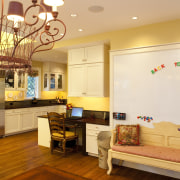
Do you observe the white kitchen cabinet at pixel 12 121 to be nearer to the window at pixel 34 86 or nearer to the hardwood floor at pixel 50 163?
the hardwood floor at pixel 50 163

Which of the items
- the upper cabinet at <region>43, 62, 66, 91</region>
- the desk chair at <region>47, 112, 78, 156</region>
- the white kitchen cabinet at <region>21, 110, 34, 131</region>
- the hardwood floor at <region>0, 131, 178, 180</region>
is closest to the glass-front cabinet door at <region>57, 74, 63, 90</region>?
the upper cabinet at <region>43, 62, 66, 91</region>

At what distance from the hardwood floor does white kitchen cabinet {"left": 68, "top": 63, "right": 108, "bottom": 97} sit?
4.72ft

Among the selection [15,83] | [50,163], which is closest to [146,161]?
[50,163]

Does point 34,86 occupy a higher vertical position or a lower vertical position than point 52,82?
lower

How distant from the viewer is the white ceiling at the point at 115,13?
2.57 meters

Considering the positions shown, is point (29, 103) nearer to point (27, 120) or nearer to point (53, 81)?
point (27, 120)

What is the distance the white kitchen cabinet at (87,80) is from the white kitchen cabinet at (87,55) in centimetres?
11

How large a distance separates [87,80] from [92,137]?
1.32m

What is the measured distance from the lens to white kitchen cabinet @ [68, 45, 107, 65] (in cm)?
426

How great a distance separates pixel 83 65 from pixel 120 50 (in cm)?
109

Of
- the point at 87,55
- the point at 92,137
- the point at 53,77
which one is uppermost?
the point at 87,55

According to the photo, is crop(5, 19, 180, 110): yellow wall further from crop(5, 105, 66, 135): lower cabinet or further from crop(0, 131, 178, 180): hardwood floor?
crop(5, 105, 66, 135): lower cabinet

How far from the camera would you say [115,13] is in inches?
115

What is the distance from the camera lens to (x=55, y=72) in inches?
302
